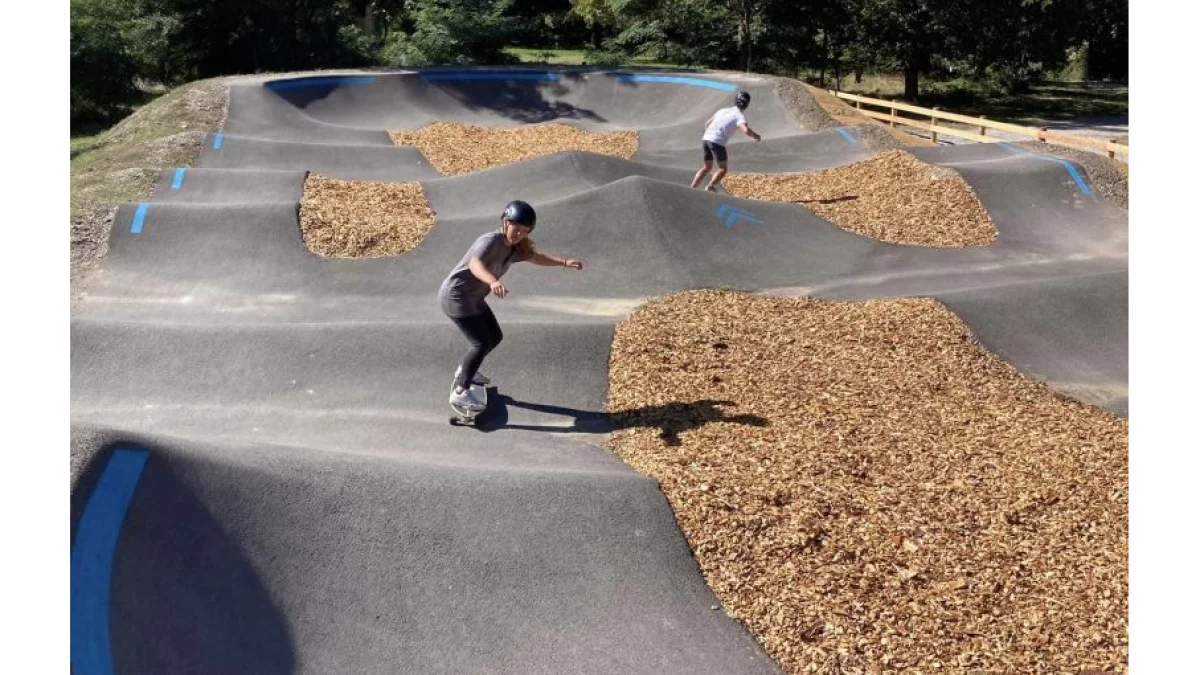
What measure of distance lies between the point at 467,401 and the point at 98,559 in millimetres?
3650

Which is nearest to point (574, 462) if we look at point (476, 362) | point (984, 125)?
point (476, 362)

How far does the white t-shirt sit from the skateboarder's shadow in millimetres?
7879

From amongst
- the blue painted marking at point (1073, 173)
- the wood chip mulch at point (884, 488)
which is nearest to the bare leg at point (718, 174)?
the wood chip mulch at point (884, 488)

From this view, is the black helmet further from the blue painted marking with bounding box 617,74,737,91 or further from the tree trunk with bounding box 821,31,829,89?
the tree trunk with bounding box 821,31,829,89

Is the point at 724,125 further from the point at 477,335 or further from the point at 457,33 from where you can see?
the point at 457,33

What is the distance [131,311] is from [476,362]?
6047 mm

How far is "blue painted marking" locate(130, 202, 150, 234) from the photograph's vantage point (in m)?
13.6

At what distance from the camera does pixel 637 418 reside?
8.63 metres

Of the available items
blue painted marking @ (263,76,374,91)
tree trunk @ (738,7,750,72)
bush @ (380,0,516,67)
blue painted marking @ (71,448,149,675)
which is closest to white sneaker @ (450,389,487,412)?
blue painted marking @ (71,448,149,675)

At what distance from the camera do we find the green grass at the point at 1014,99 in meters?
36.4

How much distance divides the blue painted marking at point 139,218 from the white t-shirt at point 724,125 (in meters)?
8.89

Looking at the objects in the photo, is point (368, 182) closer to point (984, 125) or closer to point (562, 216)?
point (562, 216)

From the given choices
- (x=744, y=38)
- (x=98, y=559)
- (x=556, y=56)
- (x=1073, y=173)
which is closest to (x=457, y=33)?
(x=744, y=38)

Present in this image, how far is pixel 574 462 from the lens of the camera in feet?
25.0
